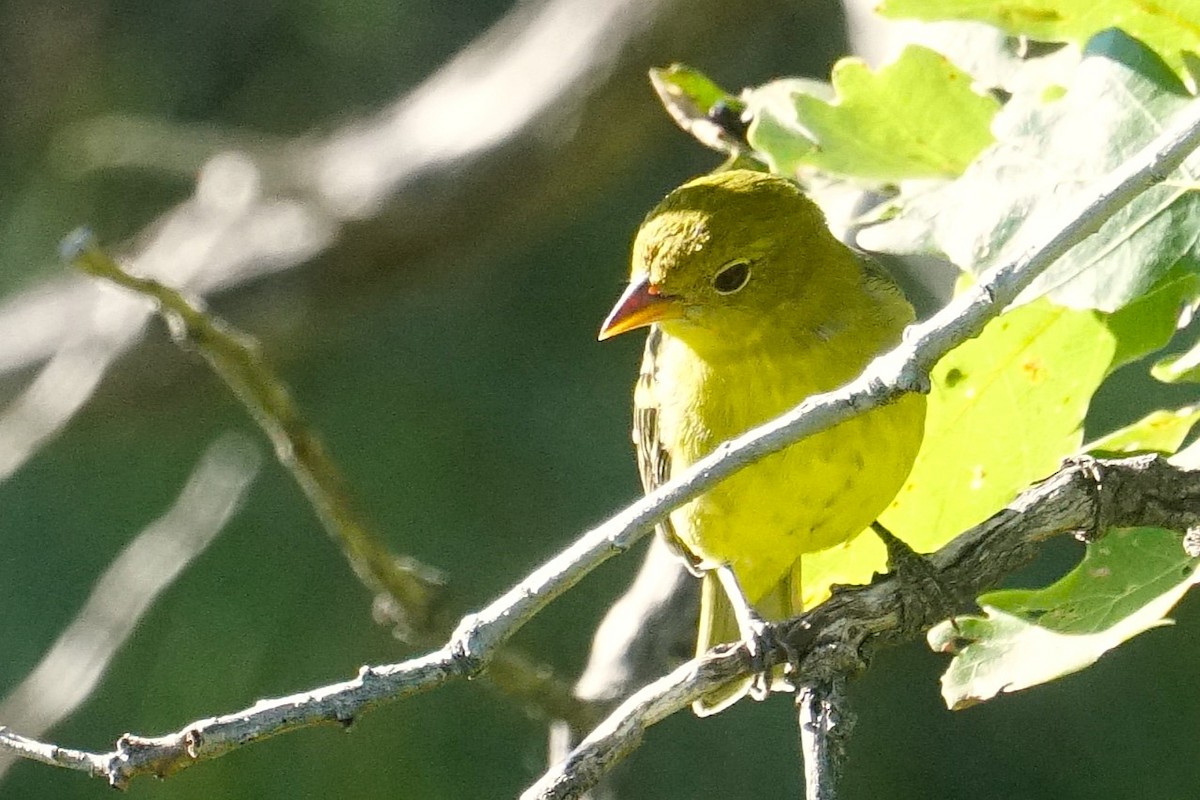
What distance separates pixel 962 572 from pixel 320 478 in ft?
3.97

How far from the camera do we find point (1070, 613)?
212cm

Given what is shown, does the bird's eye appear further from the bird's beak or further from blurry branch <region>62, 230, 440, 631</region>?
blurry branch <region>62, 230, 440, 631</region>

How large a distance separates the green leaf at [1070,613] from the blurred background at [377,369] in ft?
9.09

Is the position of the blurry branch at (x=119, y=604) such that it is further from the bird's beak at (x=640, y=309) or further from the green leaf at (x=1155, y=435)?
the green leaf at (x=1155, y=435)

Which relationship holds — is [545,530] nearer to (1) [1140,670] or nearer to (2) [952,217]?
(1) [1140,670]

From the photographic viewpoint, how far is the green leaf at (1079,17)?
2.36 meters

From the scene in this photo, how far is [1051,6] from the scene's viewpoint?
2.38 m

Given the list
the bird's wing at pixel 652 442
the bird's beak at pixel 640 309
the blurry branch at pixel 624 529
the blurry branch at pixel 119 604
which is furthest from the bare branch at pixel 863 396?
the blurry branch at pixel 119 604

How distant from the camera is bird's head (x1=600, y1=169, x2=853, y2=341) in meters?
3.21

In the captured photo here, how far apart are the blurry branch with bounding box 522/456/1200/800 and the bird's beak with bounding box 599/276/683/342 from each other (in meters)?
0.85

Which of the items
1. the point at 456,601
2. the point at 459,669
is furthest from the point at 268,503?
the point at 459,669

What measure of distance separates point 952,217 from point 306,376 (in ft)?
15.1

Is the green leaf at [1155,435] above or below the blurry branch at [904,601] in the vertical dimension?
above

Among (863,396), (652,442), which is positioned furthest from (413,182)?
(863,396)
